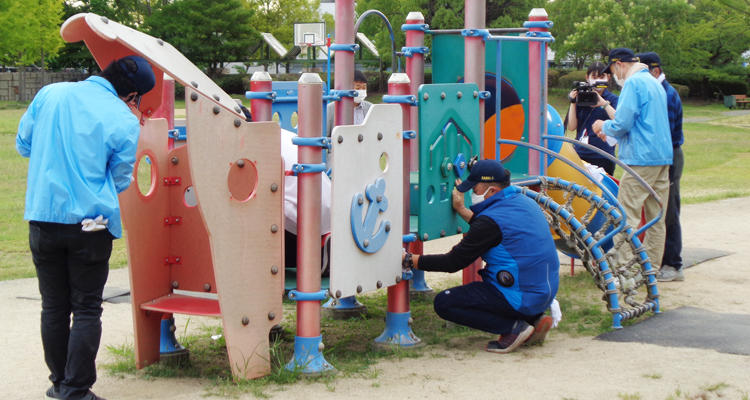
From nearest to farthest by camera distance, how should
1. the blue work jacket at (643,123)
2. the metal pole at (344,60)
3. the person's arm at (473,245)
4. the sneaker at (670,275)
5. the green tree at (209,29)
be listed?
the person's arm at (473,245), the metal pole at (344,60), the blue work jacket at (643,123), the sneaker at (670,275), the green tree at (209,29)

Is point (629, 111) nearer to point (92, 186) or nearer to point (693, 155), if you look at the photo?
point (92, 186)

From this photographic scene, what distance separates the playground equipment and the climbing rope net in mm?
13

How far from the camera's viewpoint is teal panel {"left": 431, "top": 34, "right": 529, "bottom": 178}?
6.04 metres

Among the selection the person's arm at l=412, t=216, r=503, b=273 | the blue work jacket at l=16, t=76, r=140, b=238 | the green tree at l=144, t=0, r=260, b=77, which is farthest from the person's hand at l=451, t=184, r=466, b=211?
the green tree at l=144, t=0, r=260, b=77

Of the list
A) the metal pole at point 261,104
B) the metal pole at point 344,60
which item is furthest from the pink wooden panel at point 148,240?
the metal pole at point 344,60

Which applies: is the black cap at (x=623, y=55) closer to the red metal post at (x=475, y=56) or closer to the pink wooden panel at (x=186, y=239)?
the red metal post at (x=475, y=56)

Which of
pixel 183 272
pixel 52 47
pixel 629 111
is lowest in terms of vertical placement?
pixel 183 272

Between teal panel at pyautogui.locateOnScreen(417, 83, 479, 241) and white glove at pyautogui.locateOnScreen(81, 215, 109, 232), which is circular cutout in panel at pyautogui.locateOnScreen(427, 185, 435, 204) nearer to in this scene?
teal panel at pyautogui.locateOnScreen(417, 83, 479, 241)

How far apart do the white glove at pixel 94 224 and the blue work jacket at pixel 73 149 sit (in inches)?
1.1

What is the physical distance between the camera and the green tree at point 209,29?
43406 millimetres

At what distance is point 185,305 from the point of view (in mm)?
4375

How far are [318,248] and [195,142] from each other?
36.3 inches

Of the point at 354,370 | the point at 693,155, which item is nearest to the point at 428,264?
the point at 354,370

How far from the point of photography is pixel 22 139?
3.71 meters
